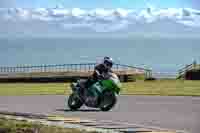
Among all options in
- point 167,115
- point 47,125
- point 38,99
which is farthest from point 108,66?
point 38,99

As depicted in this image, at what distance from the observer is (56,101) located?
28.9 metres

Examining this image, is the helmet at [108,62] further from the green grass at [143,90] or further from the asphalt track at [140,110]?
the green grass at [143,90]

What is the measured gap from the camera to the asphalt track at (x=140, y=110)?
62.5ft

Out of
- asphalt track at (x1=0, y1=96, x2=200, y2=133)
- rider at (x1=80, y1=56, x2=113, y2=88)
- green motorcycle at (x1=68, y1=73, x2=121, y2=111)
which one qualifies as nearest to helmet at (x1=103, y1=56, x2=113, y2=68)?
rider at (x1=80, y1=56, x2=113, y2=88)

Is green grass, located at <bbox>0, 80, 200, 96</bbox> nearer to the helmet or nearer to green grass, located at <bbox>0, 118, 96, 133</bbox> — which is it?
the helmet

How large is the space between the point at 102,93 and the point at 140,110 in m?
1.34

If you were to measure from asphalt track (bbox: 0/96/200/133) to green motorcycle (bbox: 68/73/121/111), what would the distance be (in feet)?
0.84

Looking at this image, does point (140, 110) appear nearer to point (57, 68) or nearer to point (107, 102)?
point (107, 102)

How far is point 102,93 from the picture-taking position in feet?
75.9

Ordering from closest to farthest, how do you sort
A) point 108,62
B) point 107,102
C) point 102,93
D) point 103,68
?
point 108,62 < point 103,68 < point 102,93 < point 107,102

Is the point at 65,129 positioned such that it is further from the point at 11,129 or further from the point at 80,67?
the point at 80,67

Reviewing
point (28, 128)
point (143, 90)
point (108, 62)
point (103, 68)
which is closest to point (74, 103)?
point (103, 68)

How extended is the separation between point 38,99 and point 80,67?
37778 mm

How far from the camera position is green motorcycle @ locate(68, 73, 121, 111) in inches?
901
